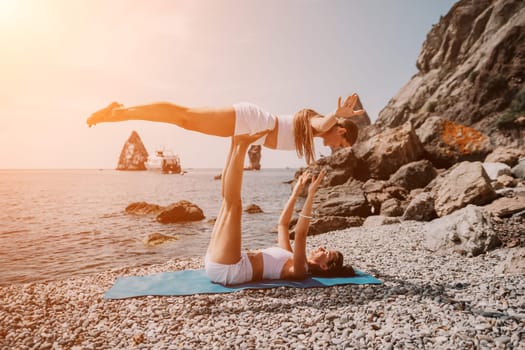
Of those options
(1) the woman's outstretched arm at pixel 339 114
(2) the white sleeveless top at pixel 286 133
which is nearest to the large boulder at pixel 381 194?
(2) the white sleeveless top at pixel 286 133

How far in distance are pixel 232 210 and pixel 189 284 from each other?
170 centimetres

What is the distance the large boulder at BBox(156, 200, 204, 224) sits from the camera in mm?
18453

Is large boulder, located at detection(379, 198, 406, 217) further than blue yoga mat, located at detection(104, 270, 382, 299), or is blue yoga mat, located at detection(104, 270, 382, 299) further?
large boulder, located at detection(379, 198, 406, 217)

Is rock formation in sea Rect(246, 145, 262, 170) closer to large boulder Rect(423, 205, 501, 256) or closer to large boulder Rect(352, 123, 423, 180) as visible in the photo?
large boulder Rect(352, 123, 423, 180)

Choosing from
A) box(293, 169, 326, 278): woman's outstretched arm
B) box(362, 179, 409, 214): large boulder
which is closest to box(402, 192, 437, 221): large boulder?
box(362, 179, 409, 214): large boulder

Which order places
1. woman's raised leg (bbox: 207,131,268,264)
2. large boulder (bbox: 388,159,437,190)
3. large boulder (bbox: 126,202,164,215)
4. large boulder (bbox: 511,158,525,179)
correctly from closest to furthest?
1. woman's raised leg (bbox: 207,131,268,264)
2. large boulder (bbox: 511,158,525,179)
3. large boulder (bbox: 388,159,437,190)
4. large boulder (bbox: 126,202,164,215)

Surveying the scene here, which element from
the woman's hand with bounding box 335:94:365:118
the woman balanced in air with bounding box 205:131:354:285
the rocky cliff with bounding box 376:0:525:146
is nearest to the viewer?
the woman's hand with bounding box 335:94:365:118

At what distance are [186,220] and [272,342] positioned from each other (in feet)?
51.6

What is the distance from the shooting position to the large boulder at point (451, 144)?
63.5ft

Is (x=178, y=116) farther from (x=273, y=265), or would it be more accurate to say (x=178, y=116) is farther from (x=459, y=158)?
(x=459, y=158)

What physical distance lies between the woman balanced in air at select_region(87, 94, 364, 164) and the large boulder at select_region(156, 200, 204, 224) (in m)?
14.1

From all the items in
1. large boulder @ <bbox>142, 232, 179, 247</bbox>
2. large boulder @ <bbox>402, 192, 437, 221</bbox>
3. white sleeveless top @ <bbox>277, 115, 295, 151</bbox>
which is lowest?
large boulder @ <bbox>142, 232, 179, 247</bbox>

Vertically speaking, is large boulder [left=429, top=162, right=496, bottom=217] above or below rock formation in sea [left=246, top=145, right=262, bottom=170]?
below

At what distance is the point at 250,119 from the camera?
4.91 metres
